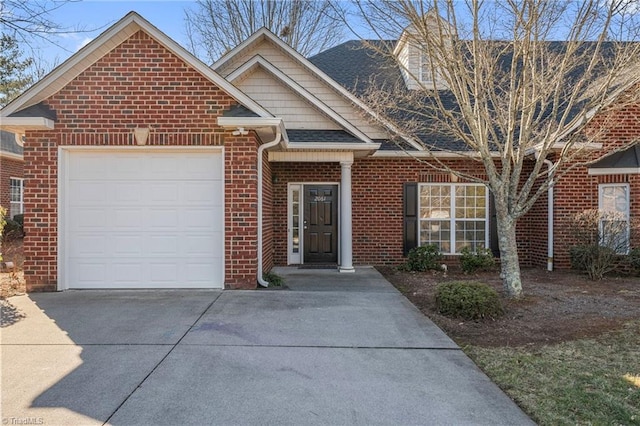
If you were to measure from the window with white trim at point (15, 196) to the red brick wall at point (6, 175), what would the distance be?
0.16 meters

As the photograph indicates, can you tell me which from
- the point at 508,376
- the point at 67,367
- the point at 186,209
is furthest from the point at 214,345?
the point at 186,209

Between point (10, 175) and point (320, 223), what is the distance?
45.7ft

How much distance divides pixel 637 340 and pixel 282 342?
4197 millimetres

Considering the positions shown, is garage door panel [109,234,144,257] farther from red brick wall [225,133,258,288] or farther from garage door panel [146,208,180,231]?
red brick wall [225,133,258,288]

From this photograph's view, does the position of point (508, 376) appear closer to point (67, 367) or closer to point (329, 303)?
point (329, 303)

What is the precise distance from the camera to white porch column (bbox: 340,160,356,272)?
382 inches

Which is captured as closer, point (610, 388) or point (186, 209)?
point (610, 388)

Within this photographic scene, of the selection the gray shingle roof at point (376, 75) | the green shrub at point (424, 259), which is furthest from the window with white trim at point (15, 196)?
the green shrub at point (424, 259)

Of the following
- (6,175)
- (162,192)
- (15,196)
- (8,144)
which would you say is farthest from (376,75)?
(15,196)

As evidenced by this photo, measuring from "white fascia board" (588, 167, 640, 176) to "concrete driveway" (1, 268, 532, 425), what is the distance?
265 inches

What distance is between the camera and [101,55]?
23.5 ft

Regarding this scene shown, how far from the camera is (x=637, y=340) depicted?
497 centimetres

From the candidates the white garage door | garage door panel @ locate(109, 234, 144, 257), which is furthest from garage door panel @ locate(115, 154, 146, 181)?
garage door panel @ locate(109, 234, 144, 257)

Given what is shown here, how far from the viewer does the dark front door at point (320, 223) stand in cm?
1105
